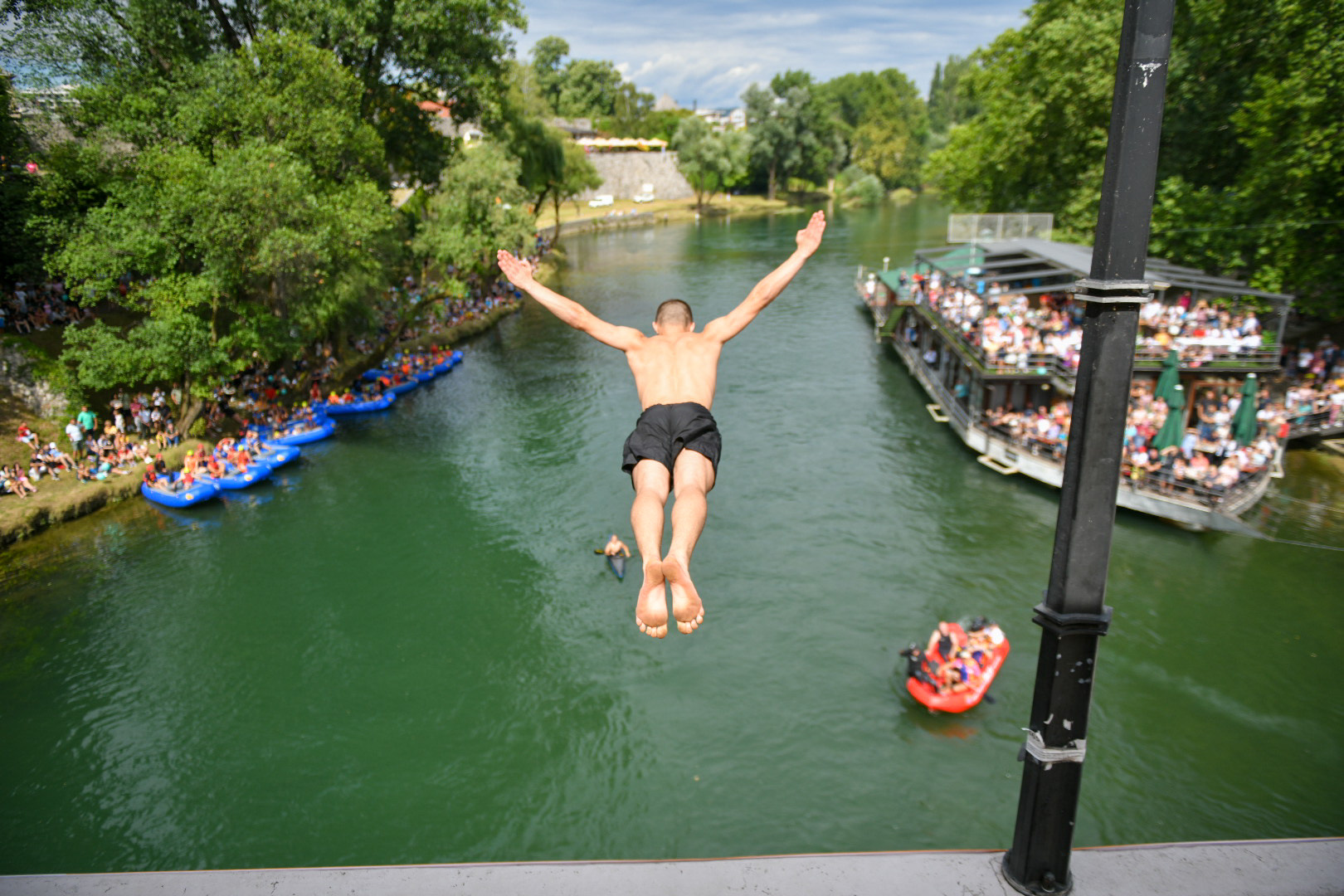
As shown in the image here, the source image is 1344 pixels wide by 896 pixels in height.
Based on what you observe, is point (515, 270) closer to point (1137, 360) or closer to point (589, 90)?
point (1137, 360)

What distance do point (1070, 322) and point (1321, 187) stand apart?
21.6ft

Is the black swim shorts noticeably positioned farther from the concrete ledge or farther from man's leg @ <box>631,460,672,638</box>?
the concrete ledge

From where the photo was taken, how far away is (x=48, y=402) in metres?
20.5

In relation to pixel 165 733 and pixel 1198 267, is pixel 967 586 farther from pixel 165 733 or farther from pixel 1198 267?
pixel 1198 267

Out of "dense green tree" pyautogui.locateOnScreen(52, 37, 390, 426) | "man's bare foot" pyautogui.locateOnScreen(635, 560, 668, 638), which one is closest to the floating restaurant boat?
"man's bare foot" pyautogui.locateOnScreen(635, 560, 668, 638)

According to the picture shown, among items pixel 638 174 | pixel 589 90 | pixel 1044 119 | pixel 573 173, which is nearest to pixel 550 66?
pixel 589 90

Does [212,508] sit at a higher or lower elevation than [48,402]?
lower

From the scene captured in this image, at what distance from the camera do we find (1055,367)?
21.2m

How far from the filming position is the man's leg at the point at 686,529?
3625mm

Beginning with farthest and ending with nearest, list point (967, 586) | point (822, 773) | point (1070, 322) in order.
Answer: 1. point (1070, 322)
2. point (967, 586)
3. point (822, 773)

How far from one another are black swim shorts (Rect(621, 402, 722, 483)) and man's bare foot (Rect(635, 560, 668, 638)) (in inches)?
23.4

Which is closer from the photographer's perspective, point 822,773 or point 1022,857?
point 1022,857

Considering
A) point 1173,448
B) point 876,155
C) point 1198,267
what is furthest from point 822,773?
point 876,155

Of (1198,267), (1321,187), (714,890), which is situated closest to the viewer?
(714,890)
